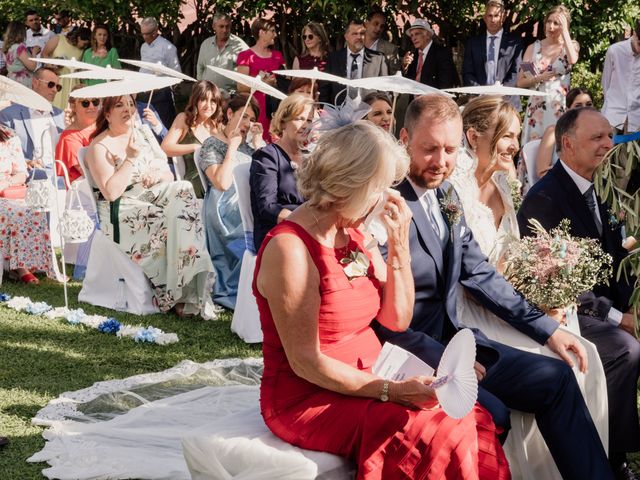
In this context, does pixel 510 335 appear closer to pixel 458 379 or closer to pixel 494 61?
pixel 458 379

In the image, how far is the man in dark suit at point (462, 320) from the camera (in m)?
4.10

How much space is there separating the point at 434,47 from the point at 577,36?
178 cm

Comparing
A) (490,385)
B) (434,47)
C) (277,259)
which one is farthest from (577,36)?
(277,259)

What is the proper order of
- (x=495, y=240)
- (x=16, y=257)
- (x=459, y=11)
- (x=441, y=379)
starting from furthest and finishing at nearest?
1. (x=459, y=11)
2. (x=16, y=257)
3. (x=495, y=240)
4. (x=441, y=379)

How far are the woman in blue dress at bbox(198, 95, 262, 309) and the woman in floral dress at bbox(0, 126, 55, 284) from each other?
1713 mm

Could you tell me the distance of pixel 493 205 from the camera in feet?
17.8

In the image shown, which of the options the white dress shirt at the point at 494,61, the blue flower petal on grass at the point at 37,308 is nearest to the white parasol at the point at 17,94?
the blue flower petal on grass at the point at 37,308

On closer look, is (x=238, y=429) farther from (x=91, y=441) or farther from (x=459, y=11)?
(x=459, y=11)

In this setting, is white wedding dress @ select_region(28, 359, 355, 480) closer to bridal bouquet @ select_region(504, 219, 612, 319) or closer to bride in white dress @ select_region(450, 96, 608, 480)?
bride in white dress @ select_region(450, 96, 608, 480)

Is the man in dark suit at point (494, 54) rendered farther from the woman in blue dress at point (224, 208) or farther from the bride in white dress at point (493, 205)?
the bride in white dress at point (493, 205)

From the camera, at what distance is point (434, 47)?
12180 mm

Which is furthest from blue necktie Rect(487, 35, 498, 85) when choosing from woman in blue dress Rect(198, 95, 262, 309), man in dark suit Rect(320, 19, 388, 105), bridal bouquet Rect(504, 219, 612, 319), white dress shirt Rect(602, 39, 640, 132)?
bridal bouquet Rect(504, 219, 612, 319)

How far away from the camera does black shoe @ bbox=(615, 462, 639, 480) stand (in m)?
4.65

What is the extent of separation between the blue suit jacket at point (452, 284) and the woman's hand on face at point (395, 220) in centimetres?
53
